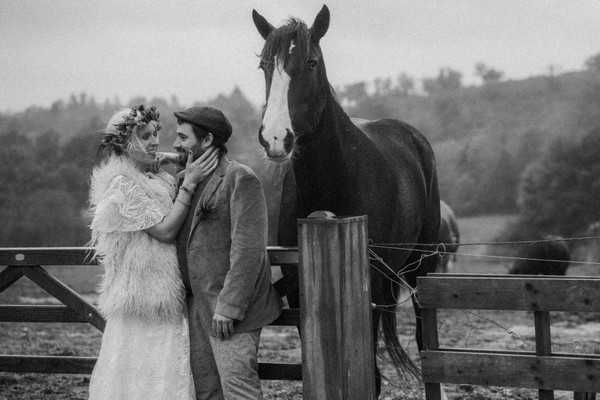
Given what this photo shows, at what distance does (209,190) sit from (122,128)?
0.60 metres

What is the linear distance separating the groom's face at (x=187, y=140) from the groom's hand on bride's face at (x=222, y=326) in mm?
835

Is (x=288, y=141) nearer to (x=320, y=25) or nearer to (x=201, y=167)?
(x=201, y=167)

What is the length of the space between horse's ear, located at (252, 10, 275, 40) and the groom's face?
123cm

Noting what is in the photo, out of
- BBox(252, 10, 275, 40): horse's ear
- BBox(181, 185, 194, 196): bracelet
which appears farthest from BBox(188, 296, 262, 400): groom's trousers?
BBox(252, 10, 275, 40): horse's ear

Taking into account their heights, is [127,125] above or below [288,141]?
above

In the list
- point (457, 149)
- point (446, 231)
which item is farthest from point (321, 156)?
point (457, 149)

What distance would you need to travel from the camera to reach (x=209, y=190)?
347cm

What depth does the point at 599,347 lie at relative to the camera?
793cm

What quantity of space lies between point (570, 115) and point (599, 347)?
51.8 m

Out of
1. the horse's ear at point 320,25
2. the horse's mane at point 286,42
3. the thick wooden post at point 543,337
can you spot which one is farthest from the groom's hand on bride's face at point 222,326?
the horse's ear at point 320,25

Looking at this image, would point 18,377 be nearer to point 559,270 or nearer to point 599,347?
point 599,347

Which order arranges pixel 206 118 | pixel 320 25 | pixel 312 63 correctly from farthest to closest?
pixel 320 25 → pixel 312 63 → pixel 206 118

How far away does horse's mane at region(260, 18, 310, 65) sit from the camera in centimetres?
404

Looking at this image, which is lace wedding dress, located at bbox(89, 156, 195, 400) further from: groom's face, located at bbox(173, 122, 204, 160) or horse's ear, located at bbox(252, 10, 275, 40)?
horse's ear, located at bbox(252, 10, 275, 40)
